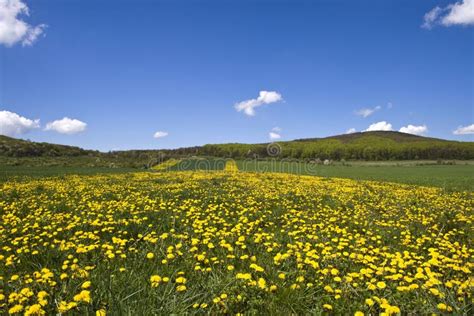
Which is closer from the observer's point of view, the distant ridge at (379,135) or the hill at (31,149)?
the hill at (31,149)

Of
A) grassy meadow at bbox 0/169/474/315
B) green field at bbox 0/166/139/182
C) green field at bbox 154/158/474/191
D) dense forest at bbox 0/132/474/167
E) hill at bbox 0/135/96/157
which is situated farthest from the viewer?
dense forest at bbox 0/132/474/167

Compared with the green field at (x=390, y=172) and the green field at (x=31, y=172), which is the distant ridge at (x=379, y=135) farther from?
the green field at (x=31, y=172)

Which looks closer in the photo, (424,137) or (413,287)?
(413,287)

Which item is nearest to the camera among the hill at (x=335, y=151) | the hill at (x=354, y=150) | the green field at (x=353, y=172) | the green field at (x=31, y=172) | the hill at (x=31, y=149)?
the green field at (x=31, y=172)

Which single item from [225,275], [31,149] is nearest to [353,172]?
[225,275]

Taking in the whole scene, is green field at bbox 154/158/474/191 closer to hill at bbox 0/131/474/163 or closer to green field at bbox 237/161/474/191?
green field at bbox 237/161/474/191

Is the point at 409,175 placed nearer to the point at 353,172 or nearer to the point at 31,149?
the point at 353,172

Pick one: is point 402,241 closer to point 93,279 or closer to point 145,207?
point 93,279

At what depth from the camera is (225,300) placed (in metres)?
3.25

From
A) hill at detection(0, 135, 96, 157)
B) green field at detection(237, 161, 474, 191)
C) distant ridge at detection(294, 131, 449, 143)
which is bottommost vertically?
green field at detection(237, 161, 474, 191)

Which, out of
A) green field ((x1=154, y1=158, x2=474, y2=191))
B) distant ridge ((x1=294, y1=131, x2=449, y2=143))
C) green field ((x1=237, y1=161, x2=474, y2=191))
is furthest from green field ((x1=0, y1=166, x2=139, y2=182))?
distant ridge ((x1=294, y1=131, x2=449, y2=143))

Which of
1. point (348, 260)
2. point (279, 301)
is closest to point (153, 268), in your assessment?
point (279, 301)

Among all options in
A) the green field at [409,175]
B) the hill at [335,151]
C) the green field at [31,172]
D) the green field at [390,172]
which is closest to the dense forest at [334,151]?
the hill at [335,151]

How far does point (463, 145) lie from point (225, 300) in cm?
14393
